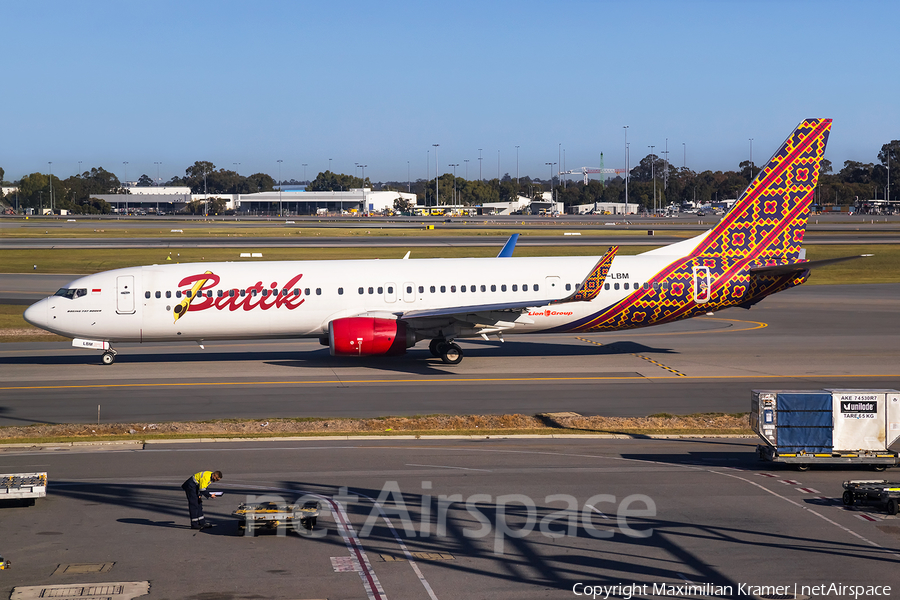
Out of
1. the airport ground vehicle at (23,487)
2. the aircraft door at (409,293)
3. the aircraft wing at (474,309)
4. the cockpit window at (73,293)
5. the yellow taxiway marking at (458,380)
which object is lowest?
the yellow taxiway marking at (458,380)

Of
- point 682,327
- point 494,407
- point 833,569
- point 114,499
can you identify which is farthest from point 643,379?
point 114,499

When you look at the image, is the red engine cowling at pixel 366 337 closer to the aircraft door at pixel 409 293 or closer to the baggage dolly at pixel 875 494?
the aircraft door at pixel 409 293

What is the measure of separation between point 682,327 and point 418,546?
34.1m

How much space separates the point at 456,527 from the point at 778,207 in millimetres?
26717

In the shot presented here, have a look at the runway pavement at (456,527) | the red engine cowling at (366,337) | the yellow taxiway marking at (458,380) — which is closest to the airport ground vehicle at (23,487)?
the runway pavement at (456,527)

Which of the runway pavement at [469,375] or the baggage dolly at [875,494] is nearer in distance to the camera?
the baggage dolly at [875,494]

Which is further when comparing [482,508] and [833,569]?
[482,508]

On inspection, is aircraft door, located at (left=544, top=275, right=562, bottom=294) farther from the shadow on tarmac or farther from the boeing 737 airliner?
the shadow on tarmac

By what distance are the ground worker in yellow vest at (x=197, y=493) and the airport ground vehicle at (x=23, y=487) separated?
3.66 meters

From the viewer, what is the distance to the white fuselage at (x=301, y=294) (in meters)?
34.1

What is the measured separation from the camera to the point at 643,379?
Result: 32.2 meters

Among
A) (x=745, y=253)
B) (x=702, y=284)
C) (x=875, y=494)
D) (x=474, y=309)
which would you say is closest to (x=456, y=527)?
(x=875, y=494)

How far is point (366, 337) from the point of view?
33.4 m

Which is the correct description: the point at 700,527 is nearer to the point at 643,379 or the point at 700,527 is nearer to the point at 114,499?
the point at 114,499
